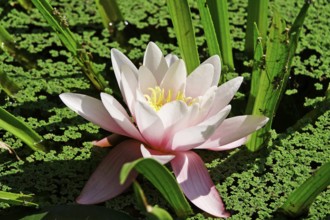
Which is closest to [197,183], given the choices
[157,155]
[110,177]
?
[157,155]

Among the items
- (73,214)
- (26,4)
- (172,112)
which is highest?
(26,4)

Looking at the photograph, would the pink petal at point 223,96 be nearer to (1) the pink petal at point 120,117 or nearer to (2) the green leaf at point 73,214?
(1) the pink petal at point 120,117

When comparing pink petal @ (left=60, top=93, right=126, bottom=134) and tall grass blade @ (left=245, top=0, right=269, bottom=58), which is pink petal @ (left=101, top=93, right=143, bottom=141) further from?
tall grass blade @ (left=245, top=0, right=269, bottom=58)

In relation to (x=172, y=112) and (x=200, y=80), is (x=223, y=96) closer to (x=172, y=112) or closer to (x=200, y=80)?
(x=200, y=80)

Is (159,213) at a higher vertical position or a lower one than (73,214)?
higher

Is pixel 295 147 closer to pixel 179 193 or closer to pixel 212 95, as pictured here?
pixel 212 95

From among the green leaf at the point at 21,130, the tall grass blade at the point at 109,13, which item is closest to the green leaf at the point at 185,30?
the green leaf at the point at 21,130

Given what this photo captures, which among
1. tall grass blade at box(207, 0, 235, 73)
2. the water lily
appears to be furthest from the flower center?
tall grass blade at box(207, 0, 235, 73)
